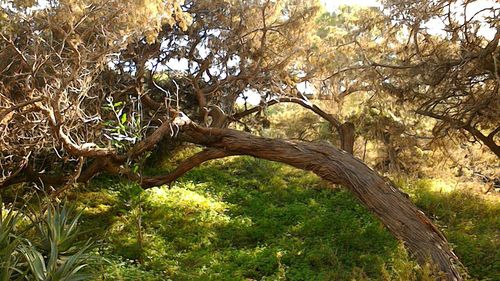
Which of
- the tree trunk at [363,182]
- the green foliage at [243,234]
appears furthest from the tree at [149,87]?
the green foliage at [243,234]

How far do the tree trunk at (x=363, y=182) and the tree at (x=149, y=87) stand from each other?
0.05ft

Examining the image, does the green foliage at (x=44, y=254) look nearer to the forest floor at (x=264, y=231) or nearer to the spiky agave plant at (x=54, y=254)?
the spiky agave plant at (x=54, y=254)

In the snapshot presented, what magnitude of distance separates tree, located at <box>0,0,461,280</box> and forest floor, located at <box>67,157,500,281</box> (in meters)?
0.85

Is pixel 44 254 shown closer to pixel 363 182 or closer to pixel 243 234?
pixel 243 234

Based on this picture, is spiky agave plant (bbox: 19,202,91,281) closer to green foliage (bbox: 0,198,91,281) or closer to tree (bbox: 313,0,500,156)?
green foliage (bbox: 0,198,91,281)

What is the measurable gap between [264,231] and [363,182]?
241 centimetres

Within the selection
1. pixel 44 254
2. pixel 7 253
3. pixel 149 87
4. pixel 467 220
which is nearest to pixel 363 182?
pixel 467 220

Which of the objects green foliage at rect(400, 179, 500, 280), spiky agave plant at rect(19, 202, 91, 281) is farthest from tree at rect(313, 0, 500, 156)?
spiky agave plant at rect(19, 202, 91, 281)

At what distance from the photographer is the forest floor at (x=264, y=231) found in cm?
612

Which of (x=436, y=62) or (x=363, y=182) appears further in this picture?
(x=436, y=62)

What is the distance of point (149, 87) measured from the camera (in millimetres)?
11164

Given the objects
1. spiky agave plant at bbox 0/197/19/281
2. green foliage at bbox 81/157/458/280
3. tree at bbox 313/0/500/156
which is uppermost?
tree at bbox 313/0/500/156

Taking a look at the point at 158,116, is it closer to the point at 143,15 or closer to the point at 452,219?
the point at 143,15

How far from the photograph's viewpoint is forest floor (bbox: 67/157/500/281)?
612 centimetres
